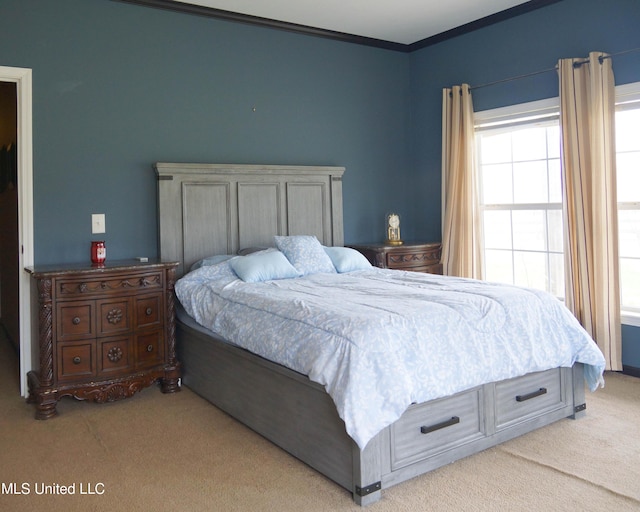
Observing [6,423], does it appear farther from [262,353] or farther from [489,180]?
[489,180]

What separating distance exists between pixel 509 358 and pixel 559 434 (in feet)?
1.87

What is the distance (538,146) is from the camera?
15.1 ft

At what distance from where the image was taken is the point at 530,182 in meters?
4.69

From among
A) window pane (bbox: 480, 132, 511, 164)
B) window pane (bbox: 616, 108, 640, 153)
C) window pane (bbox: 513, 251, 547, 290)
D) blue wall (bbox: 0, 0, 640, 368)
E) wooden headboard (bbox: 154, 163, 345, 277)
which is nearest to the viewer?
blue wall (bbox: 0, 0, 640, 368)

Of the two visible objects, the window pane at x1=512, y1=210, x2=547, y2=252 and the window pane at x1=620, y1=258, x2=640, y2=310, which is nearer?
the window pane at x1=620, y1=258, x2=640, y2=310

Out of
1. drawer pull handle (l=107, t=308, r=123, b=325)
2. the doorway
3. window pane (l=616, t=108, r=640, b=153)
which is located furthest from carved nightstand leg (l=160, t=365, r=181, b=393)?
window pane (l=616, t=108, r=640, b=153)

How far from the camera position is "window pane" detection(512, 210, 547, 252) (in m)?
4.61

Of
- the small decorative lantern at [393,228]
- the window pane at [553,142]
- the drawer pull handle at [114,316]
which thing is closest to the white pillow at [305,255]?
the small decorative lantern at [393,228]

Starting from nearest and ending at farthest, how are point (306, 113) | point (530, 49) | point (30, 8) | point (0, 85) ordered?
1. point (30, 8)
2. point (530, 49)
3. point (306, 113)
4. point (0, 85)

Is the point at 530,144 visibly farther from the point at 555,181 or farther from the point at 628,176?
the point at 628,176

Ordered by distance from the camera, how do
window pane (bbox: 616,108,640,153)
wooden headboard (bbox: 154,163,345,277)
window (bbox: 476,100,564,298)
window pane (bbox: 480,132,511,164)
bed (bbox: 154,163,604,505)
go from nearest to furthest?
bed (bbox: 154,163,604,505) → window pane (bbox: 616,108,640,153) → wooden headboard (bbox: 154,163,345,277) → window (bbox: 476,100,564,298) → window pane (bbox: 480,132,511,164)

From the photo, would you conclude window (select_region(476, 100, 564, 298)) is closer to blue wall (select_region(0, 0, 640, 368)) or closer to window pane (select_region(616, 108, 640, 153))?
blue wall (select_region(0, 0, 640, 368))

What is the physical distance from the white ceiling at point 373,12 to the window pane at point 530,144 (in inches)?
38.9

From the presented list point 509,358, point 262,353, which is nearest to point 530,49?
point 509,358
